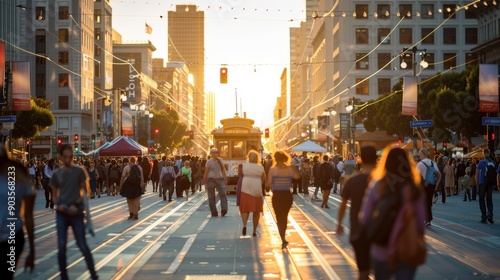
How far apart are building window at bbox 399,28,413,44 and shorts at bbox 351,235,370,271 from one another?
10037cm

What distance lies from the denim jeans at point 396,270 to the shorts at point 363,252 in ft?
4.68

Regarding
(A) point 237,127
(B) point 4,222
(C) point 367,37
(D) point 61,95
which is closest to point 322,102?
(C) point 367,37

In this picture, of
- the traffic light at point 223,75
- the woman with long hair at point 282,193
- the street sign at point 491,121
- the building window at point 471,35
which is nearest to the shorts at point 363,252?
the woman with long hair at point 282,193

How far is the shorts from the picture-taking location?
828 cm

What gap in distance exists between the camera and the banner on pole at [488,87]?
37.8 metres

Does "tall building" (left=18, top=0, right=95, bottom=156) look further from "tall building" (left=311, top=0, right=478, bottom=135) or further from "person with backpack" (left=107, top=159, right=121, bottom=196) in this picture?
"person with backpack" (left=107, top=159, right=121, bottom=196)

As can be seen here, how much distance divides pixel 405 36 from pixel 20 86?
76.6 metres

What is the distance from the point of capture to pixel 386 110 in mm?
86062

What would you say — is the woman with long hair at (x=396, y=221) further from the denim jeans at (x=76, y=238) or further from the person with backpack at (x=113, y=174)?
the person with backpack at (x=113, y=174)

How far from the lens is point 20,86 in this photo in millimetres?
36094

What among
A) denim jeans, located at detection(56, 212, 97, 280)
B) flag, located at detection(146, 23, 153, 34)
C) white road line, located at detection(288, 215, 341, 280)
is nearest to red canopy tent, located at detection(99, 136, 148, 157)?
white road line, located at detection(288, 215, 341, 280)

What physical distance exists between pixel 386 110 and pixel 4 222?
259 ft

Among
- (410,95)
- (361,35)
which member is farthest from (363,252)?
(361,35)

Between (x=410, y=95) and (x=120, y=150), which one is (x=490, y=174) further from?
(x=120, y=150)
